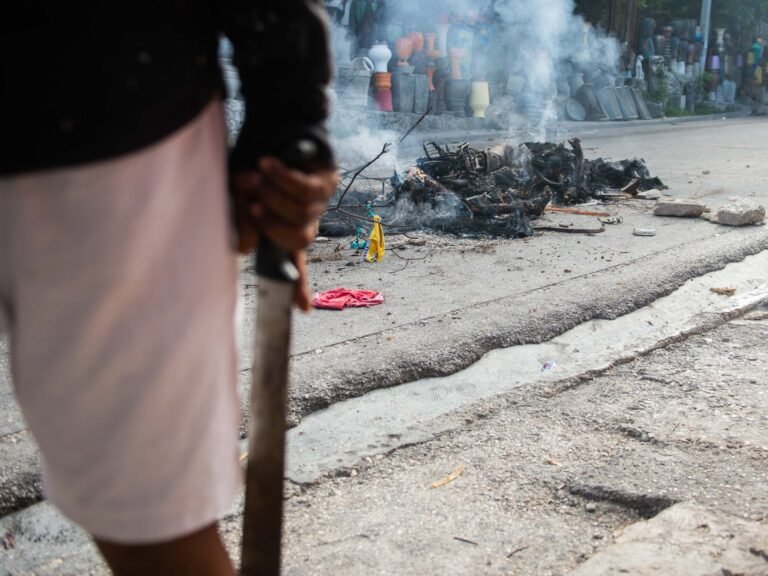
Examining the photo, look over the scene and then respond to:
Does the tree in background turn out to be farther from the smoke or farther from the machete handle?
the machete handle

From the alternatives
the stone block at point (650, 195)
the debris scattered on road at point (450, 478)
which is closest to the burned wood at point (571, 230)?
the stone block at point (650, 195)

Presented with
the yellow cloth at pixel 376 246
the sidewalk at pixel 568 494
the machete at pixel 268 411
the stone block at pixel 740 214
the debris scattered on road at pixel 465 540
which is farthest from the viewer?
the stone block at pixel 740 214

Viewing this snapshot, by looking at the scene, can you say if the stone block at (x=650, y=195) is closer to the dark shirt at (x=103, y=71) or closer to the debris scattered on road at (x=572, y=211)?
the debris scattered on road at (x=572, y=211)

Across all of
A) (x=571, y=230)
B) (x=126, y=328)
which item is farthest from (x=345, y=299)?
(x=126, y=328)

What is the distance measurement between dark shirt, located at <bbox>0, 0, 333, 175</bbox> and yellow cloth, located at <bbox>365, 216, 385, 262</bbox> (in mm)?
4219

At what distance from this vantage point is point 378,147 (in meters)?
9.09

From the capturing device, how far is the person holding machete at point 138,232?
1041 mm

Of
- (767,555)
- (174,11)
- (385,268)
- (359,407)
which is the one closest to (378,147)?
(385,268)

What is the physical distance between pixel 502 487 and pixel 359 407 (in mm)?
713

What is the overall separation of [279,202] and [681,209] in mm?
6291

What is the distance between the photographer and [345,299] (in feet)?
14.3

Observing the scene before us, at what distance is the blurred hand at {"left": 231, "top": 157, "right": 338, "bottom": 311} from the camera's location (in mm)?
1210

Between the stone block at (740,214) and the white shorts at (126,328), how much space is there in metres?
5.92

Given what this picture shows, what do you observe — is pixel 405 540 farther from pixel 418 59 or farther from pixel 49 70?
pixel 418 59
